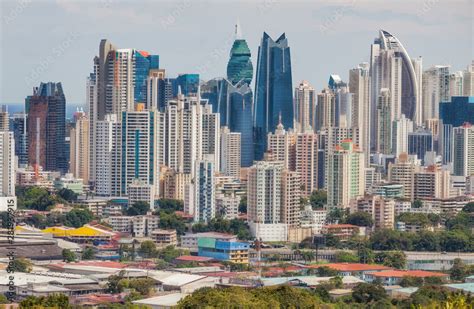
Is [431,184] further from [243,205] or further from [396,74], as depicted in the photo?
[396,74]

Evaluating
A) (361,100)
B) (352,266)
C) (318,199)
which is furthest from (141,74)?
(352,266)

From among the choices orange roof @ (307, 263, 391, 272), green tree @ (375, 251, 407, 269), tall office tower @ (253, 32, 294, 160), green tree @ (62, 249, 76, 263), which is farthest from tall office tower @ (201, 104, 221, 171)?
orange roof @ (307, 263, 391, 272)

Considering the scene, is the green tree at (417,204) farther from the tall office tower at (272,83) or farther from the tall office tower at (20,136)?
the tall office tower at (272,83)

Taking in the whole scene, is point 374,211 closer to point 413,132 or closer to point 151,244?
point 151,244

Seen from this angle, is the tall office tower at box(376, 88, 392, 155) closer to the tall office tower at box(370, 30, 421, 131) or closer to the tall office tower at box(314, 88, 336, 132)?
the tall office tower at box(370, 30, 421, 131)

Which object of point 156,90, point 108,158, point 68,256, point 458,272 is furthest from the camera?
point 156,90

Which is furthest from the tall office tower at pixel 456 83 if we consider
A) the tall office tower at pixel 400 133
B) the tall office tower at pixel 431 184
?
the tall office tower at pixel 431 184
